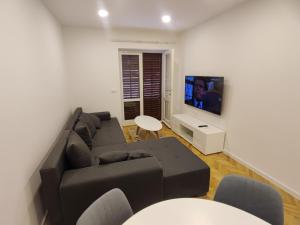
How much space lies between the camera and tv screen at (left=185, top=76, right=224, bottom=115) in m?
3.31

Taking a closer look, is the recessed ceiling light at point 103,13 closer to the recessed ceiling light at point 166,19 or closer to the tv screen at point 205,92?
the recessed ceiling light at point 166,19

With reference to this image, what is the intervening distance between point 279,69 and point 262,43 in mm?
475

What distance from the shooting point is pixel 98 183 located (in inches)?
65.9

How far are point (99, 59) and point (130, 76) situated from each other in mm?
933

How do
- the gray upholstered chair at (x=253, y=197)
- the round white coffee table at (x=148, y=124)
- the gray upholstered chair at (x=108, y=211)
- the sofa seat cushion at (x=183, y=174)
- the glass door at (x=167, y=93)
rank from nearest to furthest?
the gray upholstered chair at (x=108, y=211) < the gray upholstered chair at (x=253, y=197) < the sofa seat cushion at (x=183, y=174) < the round white coffee table at (x=148, y=124) < the glass door at (x=167, y=93)

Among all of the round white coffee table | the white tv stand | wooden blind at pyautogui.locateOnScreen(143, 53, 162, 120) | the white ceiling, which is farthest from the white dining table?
wooden blind at pyautogui.locateOnScreen(143, 53, 162, 120)

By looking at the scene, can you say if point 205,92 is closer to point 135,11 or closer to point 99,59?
point 135,11

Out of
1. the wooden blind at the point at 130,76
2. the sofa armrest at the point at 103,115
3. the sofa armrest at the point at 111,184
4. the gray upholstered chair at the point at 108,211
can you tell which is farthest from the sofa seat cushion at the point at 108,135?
the gray upholstered chair at the point at 108,211

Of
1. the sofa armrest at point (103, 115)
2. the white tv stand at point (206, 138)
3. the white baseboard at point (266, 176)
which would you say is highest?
the sofa armrest at point (103, 115)

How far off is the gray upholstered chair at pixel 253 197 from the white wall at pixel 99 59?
145 inches

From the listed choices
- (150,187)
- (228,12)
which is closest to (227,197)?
(150,187)

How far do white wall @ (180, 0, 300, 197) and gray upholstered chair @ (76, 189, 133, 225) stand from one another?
2.22 metres

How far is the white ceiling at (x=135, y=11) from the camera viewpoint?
2.65 meters

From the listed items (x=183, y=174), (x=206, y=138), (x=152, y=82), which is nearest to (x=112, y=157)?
(x=183, y=174)
